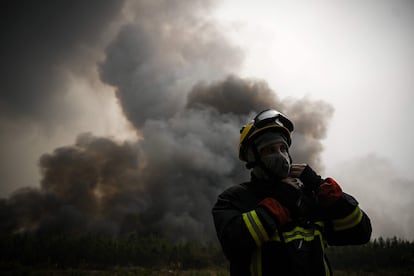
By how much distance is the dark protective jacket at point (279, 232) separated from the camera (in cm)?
198

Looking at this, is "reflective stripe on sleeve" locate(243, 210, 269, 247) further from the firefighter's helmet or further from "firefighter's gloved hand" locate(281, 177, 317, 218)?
the firefighter's helmet

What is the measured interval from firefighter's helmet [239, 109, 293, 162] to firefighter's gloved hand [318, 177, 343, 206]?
575mm

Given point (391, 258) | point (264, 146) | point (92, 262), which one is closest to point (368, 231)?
point (264, 146)

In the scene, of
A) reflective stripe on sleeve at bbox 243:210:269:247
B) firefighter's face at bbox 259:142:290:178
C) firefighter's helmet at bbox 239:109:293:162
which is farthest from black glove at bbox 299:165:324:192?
reflective stripe on sleeve at bbox 243:210:269:247

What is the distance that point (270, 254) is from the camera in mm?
2066

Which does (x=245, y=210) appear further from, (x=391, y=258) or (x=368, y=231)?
(x=391, y=258)

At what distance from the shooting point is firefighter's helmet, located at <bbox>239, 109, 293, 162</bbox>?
2.55m

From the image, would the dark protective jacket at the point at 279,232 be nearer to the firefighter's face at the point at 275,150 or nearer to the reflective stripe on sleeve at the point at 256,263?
the reflective stripe on sleeve at the point at 256,263

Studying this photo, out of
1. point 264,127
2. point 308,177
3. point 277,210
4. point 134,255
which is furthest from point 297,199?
point 134,255

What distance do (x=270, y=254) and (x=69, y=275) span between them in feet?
48.6

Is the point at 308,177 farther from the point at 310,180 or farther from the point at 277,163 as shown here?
the point at 277,163

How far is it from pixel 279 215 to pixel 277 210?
0.12ft

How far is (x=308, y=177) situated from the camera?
238cm

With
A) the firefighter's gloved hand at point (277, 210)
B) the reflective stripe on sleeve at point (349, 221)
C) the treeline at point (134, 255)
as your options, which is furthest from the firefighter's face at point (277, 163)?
the treeline at point (134, 255)
